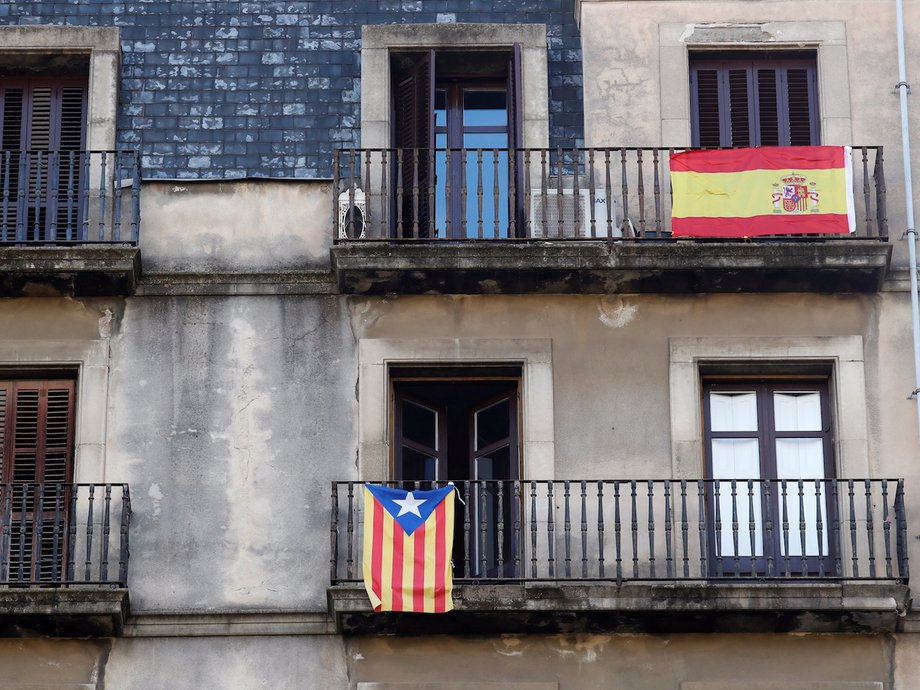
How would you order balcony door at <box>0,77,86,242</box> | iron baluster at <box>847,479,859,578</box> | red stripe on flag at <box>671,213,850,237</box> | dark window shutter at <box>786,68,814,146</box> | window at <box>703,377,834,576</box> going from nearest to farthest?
iron baluster at <box>847,479,859,578</box>, window at <box>703,377,834,576</box>, red stripe on flag at <box>671,213,850,237</box>, balcony door at <box>0,77,86,242</box>, dark window shutter at <box>786,68,814,146</box>

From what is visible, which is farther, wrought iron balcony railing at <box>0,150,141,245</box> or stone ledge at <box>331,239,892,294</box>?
wrought iron balcony railing at <box>0,150,141,245</box>

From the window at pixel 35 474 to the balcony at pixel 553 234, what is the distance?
3.29 m

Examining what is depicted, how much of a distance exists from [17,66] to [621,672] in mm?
9549

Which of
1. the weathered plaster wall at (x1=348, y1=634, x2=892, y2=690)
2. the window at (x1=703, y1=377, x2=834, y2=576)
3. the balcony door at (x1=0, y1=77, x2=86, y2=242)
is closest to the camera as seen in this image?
the weathered plaster wall at (x1=348, y1=634, x2=892, y2=690)

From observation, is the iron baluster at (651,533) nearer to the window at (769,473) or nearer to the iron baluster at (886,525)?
the window at (769,473)

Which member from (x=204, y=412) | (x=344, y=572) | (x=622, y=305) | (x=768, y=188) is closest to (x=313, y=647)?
(x=344, y=572)

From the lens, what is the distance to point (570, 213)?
2603 cm

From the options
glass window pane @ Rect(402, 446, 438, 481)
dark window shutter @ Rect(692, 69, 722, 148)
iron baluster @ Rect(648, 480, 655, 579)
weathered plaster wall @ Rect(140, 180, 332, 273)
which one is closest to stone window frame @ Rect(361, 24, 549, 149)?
weathered plaster wall @ Rect(140, 180, 332, 273)

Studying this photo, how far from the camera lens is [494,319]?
83.9ft

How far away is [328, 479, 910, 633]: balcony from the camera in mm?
23844

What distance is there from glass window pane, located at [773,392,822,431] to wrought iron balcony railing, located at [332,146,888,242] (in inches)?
65.9

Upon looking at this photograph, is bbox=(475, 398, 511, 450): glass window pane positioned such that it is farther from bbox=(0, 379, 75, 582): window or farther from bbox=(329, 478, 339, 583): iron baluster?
bbox=(0, 379, 75, 582): window

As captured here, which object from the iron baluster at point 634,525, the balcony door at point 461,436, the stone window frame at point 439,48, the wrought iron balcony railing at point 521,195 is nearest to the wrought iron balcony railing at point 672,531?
the iron baluster at point 634,525

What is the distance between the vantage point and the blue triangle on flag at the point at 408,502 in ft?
80.0
